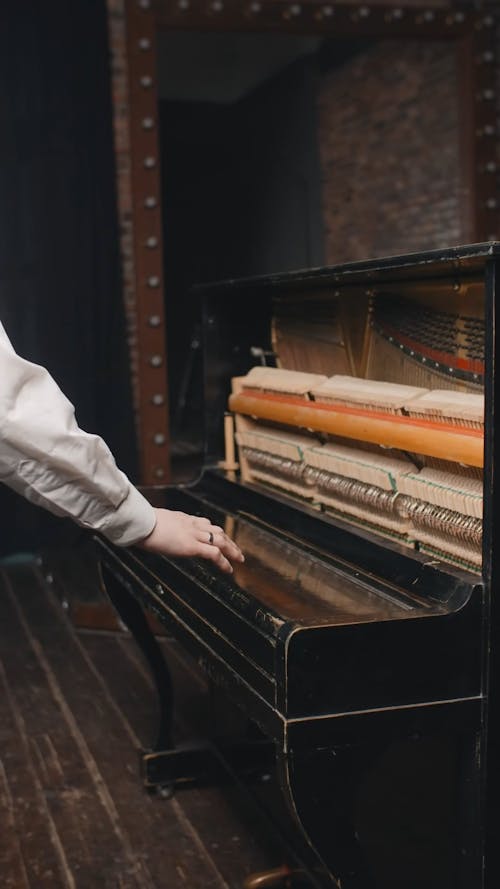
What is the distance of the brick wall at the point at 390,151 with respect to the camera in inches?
270

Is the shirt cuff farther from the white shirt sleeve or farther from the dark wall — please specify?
the dark wall

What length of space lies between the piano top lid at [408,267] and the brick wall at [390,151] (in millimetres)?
4088

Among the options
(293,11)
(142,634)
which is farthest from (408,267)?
(293,11)

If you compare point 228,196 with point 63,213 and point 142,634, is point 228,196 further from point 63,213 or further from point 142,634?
point 142,634

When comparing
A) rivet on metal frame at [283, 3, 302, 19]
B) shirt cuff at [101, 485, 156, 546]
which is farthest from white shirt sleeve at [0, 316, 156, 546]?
rivet on metal frame at [283, 3, 302, 19]

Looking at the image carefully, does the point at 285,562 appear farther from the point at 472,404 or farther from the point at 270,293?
the point at 270,293

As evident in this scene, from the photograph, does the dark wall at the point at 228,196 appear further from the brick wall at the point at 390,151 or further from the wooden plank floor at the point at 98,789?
the wooden plank floor at the point at 98,789

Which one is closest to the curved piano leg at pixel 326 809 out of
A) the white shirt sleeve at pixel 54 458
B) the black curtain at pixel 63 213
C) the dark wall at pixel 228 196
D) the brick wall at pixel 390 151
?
the white shirt sleeve at pixel 54 458

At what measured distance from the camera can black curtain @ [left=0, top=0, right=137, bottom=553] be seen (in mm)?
5156

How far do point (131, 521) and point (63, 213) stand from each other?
401 centimetres

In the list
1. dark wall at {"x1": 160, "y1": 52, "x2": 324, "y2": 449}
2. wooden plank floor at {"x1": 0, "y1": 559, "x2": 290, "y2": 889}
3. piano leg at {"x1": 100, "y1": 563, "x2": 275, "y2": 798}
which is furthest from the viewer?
dark wall at {"x1": 160, "y1": 52, "x2": 324, "y2": 449}

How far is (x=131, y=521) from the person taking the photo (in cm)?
150

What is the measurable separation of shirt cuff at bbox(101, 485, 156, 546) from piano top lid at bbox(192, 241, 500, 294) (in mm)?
572

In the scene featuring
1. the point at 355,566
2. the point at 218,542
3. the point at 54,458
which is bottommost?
the point at 355,566
